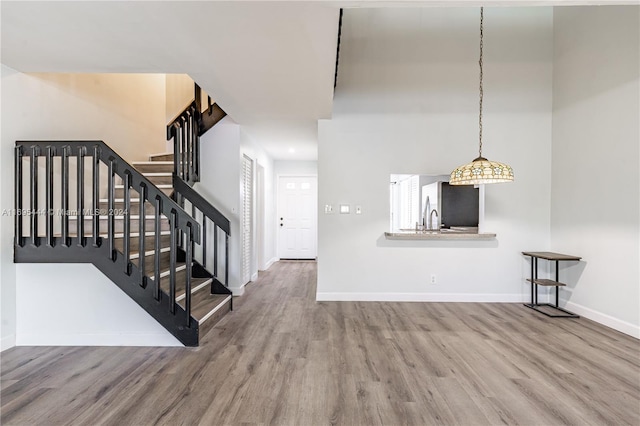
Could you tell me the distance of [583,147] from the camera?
3.66 m

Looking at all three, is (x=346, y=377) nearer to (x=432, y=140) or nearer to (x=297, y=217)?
(x=432, y=140)

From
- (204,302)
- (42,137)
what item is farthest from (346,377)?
(42,137)

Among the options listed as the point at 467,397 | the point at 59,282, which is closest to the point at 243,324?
the point at 59,282

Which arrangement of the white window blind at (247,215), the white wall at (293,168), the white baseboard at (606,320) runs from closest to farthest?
1. the white baseboard at (606,320)
2. the white window blind at (247,215)
3. the white wall at (293,168)

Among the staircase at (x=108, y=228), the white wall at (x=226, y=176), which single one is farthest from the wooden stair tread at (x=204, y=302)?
the white wall at (x=226, y=176)

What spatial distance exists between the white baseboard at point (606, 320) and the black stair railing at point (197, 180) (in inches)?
160

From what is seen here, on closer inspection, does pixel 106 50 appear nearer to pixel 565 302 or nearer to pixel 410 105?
pixel 410 105

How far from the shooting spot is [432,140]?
4.25 metres

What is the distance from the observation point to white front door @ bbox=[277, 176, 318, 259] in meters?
7.81

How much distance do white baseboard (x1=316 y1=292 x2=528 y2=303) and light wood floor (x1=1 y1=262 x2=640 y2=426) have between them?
2.31 ft

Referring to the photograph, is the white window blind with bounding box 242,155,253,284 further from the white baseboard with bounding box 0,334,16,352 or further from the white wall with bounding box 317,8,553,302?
the white baseboard with bounding box 0,334,16,352

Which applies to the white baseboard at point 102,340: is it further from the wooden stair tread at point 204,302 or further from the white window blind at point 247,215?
the white window blind at point 247,215

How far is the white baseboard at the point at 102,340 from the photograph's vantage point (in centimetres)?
285

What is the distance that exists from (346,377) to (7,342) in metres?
2.86
